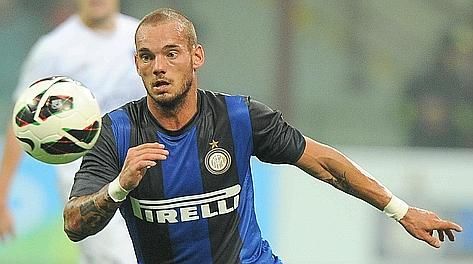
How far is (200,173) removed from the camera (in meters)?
5.89

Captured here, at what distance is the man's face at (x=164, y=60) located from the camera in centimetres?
567

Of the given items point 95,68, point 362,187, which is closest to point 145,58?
point 362,187

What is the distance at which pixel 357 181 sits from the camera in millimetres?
6141

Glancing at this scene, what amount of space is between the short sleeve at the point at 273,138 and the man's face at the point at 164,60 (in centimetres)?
38

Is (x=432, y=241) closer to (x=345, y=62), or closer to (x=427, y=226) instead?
(x=427, y=226)

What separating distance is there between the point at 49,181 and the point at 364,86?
295 cm

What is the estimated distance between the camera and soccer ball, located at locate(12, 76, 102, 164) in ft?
18.3

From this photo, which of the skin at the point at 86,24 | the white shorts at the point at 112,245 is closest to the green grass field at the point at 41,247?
the skin at the point at 86,24

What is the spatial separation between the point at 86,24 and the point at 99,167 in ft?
10.1

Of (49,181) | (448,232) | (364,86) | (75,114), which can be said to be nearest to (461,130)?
(364,86)

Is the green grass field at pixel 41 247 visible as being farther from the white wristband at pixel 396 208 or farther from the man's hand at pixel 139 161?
the man's hand at pixel 139 161

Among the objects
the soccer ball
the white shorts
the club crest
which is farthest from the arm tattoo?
the white shorts

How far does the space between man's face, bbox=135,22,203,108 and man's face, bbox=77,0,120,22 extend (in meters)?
2.78

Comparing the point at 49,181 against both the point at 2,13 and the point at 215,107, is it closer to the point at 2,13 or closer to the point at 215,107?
the point at 2,13
